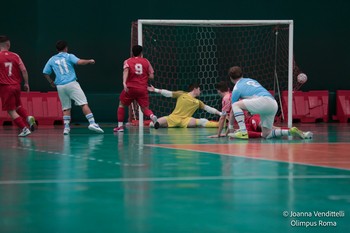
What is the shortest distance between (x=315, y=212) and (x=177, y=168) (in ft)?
10.2

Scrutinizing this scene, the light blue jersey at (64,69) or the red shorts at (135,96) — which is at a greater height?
the light blue jersey at (64,69)

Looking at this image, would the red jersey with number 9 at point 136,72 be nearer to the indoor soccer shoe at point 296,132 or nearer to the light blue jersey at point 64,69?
the light blue jersey at point 64,69

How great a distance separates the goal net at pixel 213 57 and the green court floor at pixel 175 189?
11492 millimetres

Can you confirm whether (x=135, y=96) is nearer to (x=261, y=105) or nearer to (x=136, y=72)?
(x=136, y=72)

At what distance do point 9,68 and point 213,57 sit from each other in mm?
9560

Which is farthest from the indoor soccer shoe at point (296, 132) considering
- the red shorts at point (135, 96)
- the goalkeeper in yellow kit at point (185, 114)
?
the goalkeeper in yellow kit at point (185, 114)

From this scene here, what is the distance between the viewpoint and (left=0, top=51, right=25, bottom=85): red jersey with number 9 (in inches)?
587

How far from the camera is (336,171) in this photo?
804 centimetres

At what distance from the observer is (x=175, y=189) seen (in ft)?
21.7

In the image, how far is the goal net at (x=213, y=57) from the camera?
2283 cm

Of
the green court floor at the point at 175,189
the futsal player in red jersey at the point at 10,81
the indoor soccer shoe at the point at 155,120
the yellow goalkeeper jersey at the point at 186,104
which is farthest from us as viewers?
the yellow goalkeeper jersey at the point at 186,104

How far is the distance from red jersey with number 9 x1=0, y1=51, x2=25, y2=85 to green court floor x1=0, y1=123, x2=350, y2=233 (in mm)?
3852

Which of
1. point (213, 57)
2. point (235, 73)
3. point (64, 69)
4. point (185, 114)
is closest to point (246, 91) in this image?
point (235, 73)

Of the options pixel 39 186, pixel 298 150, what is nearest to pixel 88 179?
pixel 39 186
